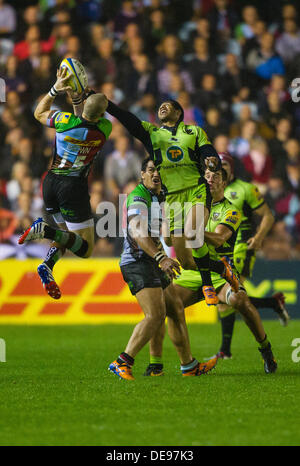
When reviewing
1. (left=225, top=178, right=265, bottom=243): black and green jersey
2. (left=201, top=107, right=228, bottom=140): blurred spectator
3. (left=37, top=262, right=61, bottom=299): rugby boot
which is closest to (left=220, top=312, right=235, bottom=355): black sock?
(left=225, top=178, right=265, bottom=243): black and green jersey

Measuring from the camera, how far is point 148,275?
333 inches

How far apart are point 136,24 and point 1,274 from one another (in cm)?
732

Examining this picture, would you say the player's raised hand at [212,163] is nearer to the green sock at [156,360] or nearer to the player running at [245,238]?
the player running at [245,238]

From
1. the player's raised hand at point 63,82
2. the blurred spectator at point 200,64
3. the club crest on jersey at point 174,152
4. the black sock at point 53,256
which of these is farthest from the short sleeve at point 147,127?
the blurred spectator at point 200,64

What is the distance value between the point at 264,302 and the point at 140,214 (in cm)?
333

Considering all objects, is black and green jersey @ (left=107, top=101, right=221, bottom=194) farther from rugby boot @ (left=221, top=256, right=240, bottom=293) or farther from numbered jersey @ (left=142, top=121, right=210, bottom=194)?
rugby boot @ (left=221, top=256, right=240, bottom=293)

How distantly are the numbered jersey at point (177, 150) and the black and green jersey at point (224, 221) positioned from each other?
679 mm

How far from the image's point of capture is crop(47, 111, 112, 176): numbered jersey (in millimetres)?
8984

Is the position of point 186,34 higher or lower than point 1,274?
higher

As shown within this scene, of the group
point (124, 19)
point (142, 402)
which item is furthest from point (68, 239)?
point (124, 19)

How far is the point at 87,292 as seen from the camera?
15.8m

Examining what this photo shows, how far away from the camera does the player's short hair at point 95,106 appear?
8703 mm

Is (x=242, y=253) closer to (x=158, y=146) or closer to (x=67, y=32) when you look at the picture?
(x=158, y=146)
